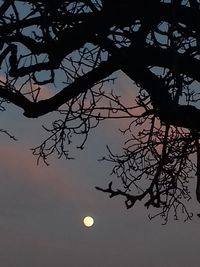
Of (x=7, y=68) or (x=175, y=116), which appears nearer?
(x=175, y=116)

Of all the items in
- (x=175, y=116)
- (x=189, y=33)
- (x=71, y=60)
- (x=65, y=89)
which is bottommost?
(x=175, y=116)

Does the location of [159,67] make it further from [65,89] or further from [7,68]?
[7,68]

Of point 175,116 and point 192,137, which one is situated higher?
point 192,137

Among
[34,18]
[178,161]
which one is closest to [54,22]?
[34,18]

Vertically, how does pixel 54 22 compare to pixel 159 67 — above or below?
above

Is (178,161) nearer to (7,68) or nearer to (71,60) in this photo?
(71,60)

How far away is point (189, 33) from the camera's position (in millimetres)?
4793

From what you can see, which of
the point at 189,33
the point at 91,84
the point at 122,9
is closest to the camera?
the point at 189,33

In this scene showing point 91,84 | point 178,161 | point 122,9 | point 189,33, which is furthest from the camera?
point 178,161

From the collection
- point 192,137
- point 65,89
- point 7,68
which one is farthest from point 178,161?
point 7,68

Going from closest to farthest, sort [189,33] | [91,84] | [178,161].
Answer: [189,33] → [91,84] → [178,161]

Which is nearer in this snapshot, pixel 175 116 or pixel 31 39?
pixel 175 116

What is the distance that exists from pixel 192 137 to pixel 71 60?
1.30m

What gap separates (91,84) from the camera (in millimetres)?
5684
